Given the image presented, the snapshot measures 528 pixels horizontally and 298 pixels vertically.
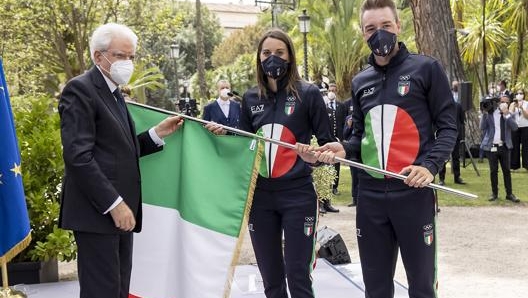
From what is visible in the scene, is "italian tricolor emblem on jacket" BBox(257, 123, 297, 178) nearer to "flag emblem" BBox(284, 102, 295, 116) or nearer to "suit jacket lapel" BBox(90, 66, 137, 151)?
"flag emblem" BBox(284, 102, 295, 116)

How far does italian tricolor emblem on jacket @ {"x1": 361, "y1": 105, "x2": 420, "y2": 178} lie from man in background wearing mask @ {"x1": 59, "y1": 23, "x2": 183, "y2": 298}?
1272 millimetres

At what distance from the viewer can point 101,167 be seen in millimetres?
3252

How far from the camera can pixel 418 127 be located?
3.31 m

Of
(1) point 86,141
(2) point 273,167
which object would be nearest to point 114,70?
(1) point 86,141

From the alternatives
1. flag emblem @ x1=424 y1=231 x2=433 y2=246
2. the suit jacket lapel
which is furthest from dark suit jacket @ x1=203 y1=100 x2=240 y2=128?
flag emblem @ x1=424 y1=231 x2=433 y2=246

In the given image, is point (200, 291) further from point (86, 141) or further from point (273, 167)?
point (86, 141)

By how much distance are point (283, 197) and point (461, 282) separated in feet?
10.6

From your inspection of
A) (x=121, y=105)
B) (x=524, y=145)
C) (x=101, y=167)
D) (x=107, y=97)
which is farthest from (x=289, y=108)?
(x=524, y=145)

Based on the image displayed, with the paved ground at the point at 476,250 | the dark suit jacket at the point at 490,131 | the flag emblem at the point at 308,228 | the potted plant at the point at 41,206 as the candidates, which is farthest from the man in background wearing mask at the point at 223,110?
the flag emblem at the point at 308,228

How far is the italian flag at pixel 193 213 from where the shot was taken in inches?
156

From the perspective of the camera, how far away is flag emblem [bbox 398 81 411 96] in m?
3.31

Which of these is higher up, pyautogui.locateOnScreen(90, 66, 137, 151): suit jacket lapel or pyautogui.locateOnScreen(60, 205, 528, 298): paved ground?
pyautogui.locateOnScreen(90, 66, 137, 151): suit jacket lapel

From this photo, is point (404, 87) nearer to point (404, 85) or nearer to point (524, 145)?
point (404, 85)

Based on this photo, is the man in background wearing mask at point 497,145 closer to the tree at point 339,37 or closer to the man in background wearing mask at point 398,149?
the man in background wearing mask at point 398,149
